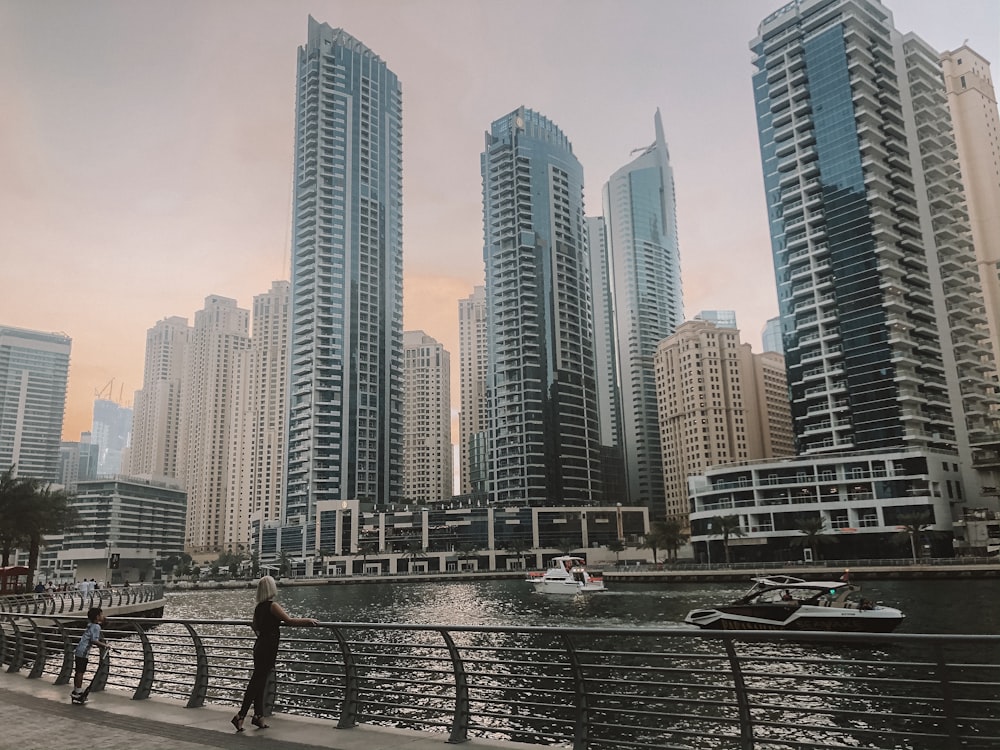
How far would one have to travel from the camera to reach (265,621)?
10586 mm

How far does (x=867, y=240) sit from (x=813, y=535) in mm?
50216

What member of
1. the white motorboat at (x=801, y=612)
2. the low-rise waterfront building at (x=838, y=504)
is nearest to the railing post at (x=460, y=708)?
the white motorboat at (x=801, y=612)

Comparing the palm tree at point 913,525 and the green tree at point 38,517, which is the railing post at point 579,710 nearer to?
the green tree at point 38,517

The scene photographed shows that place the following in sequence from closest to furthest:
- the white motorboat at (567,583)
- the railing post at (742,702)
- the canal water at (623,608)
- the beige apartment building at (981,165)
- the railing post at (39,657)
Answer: the railing post at (742,702) → the railing post at (39,657) → the canal water at (623,608) → the white motorboat at (567,583) → the beige apartment building at (981,165)

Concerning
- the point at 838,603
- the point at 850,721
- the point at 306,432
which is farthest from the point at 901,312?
the point at 306,432

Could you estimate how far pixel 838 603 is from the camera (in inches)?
1527

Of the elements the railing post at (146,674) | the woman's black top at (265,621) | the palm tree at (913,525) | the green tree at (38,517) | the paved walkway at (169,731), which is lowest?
the paved walkway at (169,731)

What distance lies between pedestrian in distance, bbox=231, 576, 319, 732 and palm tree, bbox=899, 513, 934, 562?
101m

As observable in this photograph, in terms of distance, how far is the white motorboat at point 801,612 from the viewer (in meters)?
36.8

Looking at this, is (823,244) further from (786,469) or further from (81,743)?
(81,743)

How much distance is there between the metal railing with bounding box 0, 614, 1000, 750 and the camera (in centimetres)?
811

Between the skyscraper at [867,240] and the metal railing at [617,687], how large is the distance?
298ft

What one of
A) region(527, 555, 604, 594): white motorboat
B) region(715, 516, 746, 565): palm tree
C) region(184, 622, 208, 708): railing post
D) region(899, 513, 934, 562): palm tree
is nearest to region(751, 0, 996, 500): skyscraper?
region(899, 513, 934, 562): palm tree

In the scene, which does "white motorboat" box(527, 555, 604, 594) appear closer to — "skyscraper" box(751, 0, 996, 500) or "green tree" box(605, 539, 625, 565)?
"skyscraper" box(751, 0, 996, 500)
